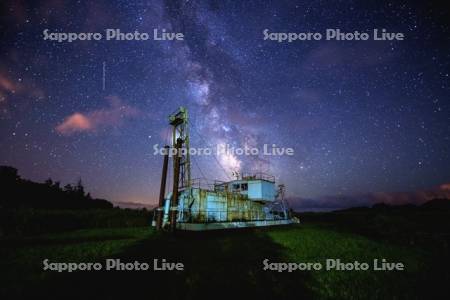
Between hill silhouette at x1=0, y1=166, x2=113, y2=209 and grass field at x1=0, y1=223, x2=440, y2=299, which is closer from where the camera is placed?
grass field at x1=0, y1=223, x2=440, y2=299

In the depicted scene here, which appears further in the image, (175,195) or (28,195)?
(28,195)

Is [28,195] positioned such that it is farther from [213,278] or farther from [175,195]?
[213,278]

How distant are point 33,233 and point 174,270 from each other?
2078 cm

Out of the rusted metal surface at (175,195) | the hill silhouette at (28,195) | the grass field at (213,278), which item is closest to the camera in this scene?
the grass field at (213,278)

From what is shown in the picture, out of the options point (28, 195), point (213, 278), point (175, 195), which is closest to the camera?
point (213, 278)

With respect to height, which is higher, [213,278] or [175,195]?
[175,195]

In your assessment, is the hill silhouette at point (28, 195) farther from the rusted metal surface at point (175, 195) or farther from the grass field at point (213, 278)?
the grass field at point (213, 278)

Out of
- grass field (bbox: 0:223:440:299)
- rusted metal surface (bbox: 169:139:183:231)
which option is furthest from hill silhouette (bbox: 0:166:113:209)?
grass field (bbox: 0:223:440:299)

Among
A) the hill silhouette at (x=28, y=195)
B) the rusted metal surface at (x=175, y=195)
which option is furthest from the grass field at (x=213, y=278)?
the hill silhouette at (x=28, y=195)

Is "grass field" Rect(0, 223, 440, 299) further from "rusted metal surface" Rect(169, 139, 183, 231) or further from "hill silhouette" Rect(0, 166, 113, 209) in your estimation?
"hill silhouette" Rect(0, 166, 113, 209)

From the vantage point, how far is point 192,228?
2028 cm

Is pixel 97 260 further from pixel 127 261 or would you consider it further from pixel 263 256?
pixel 263 256

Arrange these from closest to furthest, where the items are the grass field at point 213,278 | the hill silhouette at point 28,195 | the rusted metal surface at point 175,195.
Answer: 1. the grass field at point 213,278
2. the rusted metal surface at point 175,195
3. the hill silhouette at point 28,195

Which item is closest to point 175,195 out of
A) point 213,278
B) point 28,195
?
point 213,278
